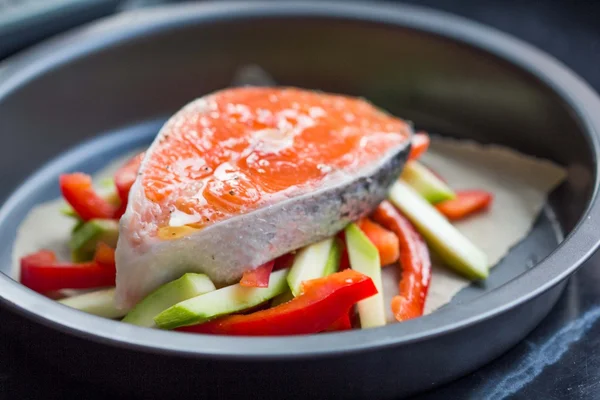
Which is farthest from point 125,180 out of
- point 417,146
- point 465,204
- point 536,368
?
point 536,368

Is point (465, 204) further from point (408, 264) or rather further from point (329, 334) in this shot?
point (329, 334)

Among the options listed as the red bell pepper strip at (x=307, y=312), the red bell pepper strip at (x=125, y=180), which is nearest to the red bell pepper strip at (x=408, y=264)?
the red bell pepper strip at (x=307, y=312)

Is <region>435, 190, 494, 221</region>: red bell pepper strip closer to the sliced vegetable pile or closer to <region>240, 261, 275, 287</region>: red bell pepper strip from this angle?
the sliced vegetable pile

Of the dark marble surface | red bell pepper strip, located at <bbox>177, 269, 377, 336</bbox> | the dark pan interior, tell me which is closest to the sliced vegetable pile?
red bell pepper strip, located at <bbox>177, 269, 377, 336</bbox>

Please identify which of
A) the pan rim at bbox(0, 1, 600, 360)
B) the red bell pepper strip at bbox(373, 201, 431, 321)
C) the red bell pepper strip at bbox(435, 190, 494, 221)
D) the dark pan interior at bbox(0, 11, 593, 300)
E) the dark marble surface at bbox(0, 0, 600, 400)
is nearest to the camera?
the pan rim at bbox(0, 1, 600, 360)

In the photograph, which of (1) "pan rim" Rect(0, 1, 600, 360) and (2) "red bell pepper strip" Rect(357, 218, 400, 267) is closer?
(1) "pan rim" Rect(0, 1, 600, 360)

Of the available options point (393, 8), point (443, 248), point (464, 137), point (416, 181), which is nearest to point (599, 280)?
point (443, 248)

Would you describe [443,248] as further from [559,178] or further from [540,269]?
[559,178]
